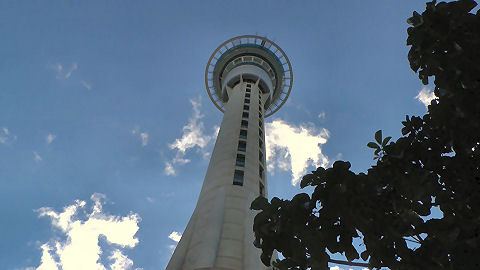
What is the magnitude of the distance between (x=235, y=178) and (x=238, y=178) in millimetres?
289

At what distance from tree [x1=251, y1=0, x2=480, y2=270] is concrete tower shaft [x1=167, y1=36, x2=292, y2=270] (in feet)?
54.9

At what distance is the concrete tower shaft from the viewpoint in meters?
23.6

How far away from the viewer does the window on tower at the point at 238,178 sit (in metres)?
31.8

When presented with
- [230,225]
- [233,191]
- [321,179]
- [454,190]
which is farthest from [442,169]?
[233,191]

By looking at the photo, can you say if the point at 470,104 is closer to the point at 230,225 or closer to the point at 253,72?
the point at 230,225

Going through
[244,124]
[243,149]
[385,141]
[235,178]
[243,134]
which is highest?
[244,124]

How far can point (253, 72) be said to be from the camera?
57.1 m

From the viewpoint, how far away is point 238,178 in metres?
32.6

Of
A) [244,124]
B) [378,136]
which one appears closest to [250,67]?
[244,124]

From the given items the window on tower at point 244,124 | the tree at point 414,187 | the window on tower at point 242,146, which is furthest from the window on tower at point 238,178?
the tree at point 414,187

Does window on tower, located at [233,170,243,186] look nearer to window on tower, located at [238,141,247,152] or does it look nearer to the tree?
window on tower, located at [238,141,247,152]

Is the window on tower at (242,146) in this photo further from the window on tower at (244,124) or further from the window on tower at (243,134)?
the window on tower at (244,124)

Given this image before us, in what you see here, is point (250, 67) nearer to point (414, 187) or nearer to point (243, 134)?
point (243, 134)

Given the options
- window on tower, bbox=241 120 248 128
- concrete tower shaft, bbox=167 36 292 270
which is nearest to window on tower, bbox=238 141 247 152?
concrete tower shaft, bbox=167 36 292 270
